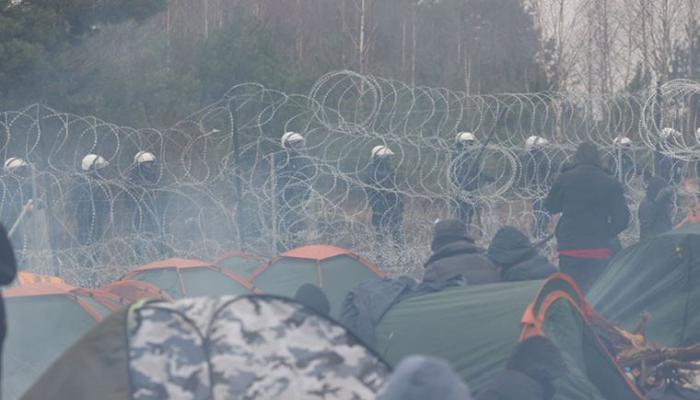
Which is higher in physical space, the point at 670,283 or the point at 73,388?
the point at 73,388

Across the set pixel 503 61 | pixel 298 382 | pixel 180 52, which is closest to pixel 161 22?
pixel 180 52

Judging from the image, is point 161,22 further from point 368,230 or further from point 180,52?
point 368,230

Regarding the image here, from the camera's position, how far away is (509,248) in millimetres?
7152

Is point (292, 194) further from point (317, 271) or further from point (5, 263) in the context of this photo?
point (5, 263)

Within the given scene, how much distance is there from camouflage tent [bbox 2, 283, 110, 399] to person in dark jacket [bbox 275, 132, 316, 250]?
4423 mm

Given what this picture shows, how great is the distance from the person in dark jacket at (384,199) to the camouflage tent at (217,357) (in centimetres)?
818

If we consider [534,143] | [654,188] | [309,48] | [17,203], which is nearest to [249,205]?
[17,203]

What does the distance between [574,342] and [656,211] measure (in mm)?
6227

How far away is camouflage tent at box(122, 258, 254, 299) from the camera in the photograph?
8.95 metres

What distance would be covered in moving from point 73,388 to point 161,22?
104 feet

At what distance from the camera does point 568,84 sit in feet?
95.8

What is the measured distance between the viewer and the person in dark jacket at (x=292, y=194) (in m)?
11.9

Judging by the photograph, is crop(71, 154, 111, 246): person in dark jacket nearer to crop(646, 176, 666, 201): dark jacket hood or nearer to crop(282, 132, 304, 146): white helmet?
crop(282, 132, 304, 146): white helmet

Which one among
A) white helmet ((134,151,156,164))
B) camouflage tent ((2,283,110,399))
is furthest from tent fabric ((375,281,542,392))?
white helmet ((134,151,156,164))
